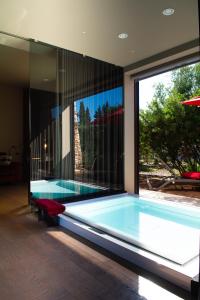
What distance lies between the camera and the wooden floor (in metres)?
1.85

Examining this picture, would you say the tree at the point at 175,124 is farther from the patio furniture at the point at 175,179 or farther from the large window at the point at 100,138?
the large window at the point at 100,138

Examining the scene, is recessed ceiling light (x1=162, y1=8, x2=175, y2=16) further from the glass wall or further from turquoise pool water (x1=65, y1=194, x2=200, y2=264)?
turquoise pool water (x1=65, y1=194, x2=200, y2=264)

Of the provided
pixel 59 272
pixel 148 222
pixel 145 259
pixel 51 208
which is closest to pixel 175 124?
pixel 148 222

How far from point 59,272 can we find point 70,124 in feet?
9.39

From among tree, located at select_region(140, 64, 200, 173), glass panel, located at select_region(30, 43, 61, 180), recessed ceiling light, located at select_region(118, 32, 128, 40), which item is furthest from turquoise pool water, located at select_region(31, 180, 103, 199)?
tree, located at select_region(140, 64, 200, 173)

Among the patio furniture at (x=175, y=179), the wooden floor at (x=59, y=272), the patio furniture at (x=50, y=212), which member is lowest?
the wooden floor at (x=59, y=272)

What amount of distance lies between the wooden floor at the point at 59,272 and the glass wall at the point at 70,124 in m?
1.37

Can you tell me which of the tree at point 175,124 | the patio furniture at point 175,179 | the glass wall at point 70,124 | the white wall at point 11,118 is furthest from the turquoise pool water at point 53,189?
the white wall at point 11,118

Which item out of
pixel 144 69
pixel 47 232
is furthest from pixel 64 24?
pixel 47 232

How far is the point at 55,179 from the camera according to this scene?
426 cm

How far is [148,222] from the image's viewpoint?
354 cm

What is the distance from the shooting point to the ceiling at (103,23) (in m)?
2.84

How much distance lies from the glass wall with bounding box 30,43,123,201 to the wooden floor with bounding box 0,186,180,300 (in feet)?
4.50

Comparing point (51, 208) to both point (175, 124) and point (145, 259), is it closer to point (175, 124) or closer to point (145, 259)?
point (145, 259)
